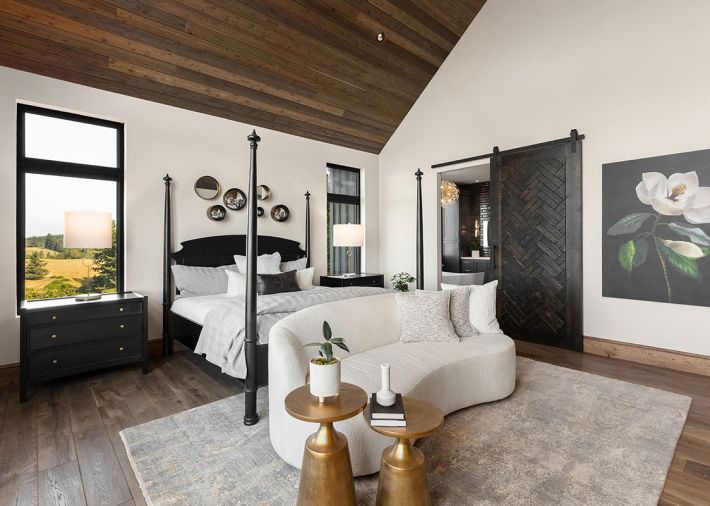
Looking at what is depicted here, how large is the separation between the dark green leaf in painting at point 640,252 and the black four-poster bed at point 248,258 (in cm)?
208

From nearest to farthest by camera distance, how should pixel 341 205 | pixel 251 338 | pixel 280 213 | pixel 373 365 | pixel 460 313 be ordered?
pixel 373 365, pixel 251 338, pixel 460 313, pixel 280 213, pixel 341 205

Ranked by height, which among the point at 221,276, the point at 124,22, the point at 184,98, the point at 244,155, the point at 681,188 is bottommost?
the point at 221,276

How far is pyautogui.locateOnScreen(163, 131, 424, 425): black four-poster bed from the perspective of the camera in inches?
97.0

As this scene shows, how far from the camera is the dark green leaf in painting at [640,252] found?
361cm

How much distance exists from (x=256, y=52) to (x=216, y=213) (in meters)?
1.86

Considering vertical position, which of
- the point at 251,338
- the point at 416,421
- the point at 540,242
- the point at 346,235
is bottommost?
the point at 416,421

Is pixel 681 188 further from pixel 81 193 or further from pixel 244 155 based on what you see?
pixel 81 193

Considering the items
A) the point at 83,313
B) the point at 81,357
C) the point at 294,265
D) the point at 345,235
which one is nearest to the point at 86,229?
the point at 83,313

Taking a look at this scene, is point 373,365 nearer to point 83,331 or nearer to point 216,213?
point 83,331

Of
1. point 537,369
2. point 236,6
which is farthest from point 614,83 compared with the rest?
point 236,6

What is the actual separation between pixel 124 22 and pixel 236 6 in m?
0.96

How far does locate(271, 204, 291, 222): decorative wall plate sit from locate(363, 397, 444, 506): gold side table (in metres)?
3.88

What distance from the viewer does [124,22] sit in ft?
10.4

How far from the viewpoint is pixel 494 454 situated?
2037 mm
